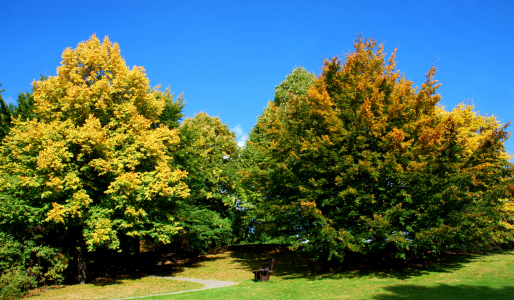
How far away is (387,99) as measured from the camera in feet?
48.9

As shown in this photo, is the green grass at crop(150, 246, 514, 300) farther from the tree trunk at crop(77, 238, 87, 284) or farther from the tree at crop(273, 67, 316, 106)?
the tree at crop(273, 67, 316, 106)

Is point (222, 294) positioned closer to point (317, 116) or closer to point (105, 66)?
point (317, 116)

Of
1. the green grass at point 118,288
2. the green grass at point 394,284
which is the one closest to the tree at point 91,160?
the green grass at point 118,288

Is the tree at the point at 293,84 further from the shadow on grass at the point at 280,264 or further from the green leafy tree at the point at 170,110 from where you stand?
the shadow on grass at the point at 280,264

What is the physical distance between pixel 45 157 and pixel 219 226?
1309 centimetres

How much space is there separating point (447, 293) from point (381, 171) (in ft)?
17.8

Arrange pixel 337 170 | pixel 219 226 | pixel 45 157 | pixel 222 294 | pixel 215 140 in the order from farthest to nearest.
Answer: pixel 215 140
pixel 219 226
pixel 337 170
pixel 45 157
pixel 222 294

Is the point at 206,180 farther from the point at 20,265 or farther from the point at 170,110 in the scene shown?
the point at 20,265

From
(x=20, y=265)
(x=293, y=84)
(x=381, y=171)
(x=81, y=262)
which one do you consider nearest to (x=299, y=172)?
(x=381, y=171)

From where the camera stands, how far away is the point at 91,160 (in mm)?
15297

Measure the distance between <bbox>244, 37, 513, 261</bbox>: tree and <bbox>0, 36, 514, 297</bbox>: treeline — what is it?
0.23ft

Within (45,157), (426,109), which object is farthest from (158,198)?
(426,109)

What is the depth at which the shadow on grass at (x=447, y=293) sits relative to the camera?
27.4ft

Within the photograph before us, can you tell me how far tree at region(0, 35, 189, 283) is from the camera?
1381cm
